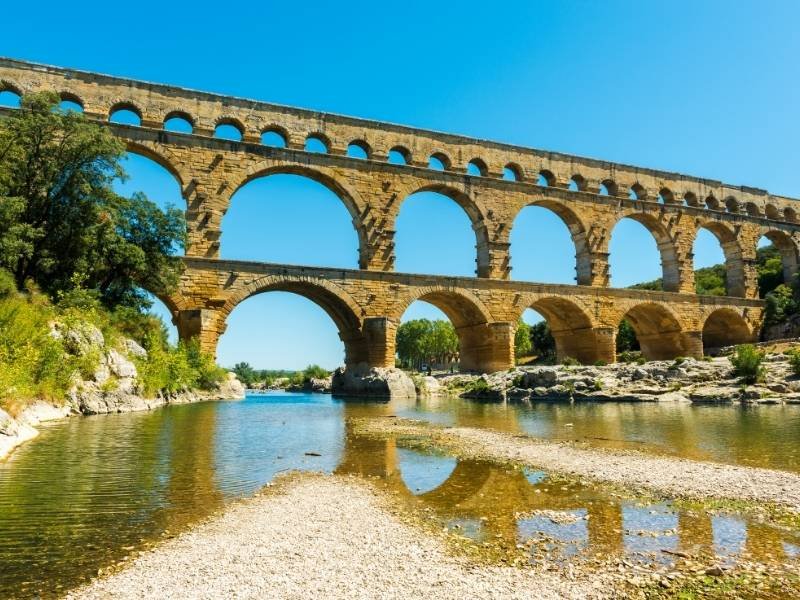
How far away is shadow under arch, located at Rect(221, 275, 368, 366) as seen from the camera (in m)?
23.7

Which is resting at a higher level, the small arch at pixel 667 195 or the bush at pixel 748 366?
the small arch at pixel 667 195

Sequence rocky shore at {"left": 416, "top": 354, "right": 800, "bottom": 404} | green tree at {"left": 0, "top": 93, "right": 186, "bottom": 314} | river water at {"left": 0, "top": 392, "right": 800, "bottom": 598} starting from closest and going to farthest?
1. river water at {"left": 0, "top": 392, "right": 800, "bottom": 598}
2. green tree at {"left": 0, "top": 93, "right": 186, "bottom": 314}
3. rocky shore at {"left": 416, "top": 354, "right": 800, "bottom": 404}

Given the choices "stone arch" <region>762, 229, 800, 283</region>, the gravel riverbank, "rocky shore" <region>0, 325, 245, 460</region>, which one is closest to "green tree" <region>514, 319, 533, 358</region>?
"stone arch" <region>762, 229, 800, 283</region>

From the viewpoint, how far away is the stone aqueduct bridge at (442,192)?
23781mm

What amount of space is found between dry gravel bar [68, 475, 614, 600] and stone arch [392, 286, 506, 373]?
70.2 feet

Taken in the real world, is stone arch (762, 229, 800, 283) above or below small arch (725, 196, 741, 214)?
below

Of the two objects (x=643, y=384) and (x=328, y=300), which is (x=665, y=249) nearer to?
(x=643, y=384)

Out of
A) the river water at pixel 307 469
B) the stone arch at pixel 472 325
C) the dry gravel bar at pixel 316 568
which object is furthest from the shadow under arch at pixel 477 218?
the dry gravel bar at pixel 316 568

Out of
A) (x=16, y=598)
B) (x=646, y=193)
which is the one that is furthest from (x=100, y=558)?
(x=646, y=193)

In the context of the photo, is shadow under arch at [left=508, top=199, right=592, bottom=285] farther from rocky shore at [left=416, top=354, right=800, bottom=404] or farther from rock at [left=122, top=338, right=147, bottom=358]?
rock at [left=122, top=338, right=147, bottom=358]

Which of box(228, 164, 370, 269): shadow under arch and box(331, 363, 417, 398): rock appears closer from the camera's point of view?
box(331, 363, 417, 398): rock

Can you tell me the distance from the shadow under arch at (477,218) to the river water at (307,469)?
17.8 m

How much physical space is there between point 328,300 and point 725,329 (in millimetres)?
25999

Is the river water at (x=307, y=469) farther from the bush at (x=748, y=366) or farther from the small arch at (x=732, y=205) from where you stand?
the small arch at (x=732, y=205)
